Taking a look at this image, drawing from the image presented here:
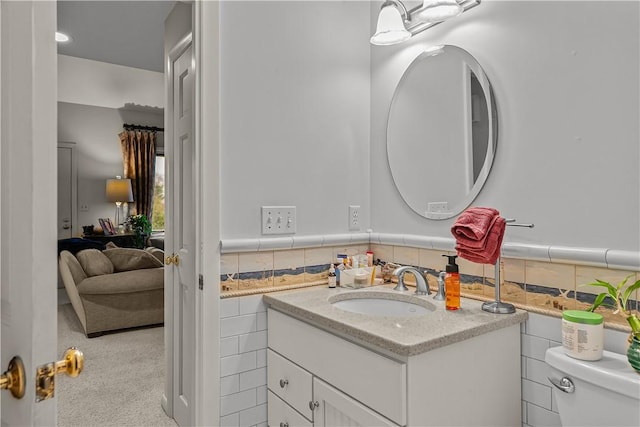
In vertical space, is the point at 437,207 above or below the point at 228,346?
above

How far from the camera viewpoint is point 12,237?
656mm

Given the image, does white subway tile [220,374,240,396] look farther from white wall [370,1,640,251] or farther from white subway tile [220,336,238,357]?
white wall [370,1,640,251]

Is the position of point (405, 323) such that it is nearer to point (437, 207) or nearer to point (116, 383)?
point (437, 207)

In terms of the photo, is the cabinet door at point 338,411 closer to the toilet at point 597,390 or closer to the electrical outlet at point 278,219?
the toilet at point 597,390

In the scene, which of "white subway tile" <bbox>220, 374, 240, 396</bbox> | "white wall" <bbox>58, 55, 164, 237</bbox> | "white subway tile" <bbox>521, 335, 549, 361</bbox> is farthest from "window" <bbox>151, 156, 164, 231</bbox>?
"white subway tile" <bbox>521, 335, 549, 361</bbox>

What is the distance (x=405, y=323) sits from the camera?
1.29m

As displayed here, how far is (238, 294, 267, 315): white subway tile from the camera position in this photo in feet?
5.62

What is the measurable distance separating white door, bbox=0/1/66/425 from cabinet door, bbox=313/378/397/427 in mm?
852

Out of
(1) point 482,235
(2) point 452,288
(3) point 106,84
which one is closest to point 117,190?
(3) point 106,84

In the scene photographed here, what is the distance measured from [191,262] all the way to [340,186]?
0.82m

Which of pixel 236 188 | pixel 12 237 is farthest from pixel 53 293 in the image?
pixel 236 188

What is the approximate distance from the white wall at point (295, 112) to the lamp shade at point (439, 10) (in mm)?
521

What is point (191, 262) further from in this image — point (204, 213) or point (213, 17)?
point (213, 17)

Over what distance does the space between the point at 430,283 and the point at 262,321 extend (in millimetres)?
766
